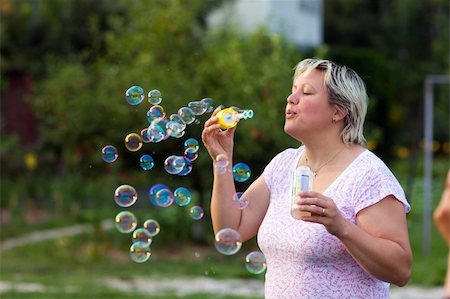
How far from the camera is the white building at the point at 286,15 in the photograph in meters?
20.0

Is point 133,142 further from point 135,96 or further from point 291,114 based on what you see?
point 291,114

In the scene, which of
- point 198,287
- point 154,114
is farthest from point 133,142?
point 198,287

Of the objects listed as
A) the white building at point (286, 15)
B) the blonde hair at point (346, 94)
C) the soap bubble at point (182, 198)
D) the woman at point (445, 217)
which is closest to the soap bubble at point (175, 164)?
the soap bubble at point (182, 198)

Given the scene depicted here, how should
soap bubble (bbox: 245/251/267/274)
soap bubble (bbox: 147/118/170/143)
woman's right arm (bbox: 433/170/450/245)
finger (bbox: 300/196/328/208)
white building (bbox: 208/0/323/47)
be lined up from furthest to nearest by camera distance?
white building (bbox: 208/0/323/47), soap bubble (bbox: 147/118/170/143), soap bubble (bbox: 245/251/267/274), woman's right arm (bbox: 433/170/450/245), finger (bbox: 300/196/328/208)

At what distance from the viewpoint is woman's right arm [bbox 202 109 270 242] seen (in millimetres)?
3262

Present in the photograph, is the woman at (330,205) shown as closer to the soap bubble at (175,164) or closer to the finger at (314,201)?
the finger at (314,201)

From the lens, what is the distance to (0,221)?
1359cm

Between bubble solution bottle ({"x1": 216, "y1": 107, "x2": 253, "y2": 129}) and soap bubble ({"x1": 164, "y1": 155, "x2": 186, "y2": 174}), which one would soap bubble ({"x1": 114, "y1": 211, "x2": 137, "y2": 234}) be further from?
bubble solution bottle ({"x1": 216, "y1": 107, "x2": 253, "y2": 129})

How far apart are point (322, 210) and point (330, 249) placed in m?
0.24

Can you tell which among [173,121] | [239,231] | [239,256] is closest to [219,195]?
[239,231]

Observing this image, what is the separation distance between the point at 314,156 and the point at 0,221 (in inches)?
434

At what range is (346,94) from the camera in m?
3.10

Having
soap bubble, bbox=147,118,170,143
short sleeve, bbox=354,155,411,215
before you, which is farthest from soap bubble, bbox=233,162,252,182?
short sleeve, bbox=354,155,411,215

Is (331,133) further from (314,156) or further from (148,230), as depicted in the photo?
(148,230)
